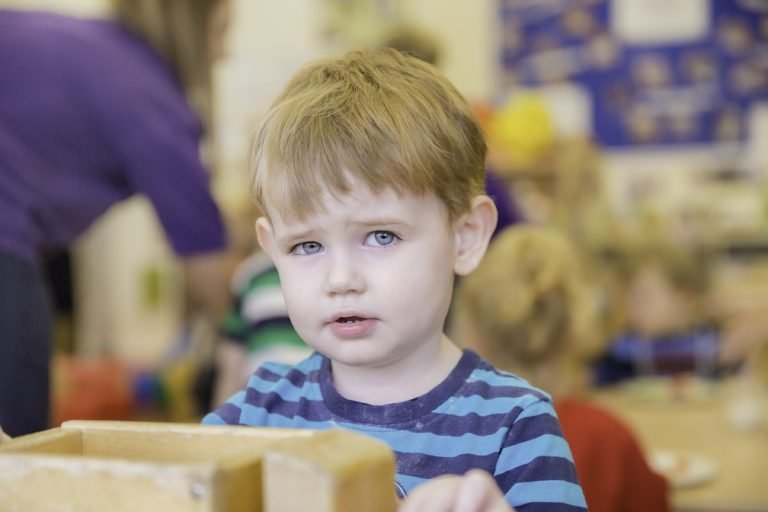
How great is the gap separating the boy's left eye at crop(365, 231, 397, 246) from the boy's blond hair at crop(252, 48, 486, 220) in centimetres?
4

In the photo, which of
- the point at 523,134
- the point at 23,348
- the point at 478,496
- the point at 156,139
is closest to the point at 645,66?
the point at 523,134

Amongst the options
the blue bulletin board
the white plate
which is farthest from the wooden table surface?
the blue bulletin board

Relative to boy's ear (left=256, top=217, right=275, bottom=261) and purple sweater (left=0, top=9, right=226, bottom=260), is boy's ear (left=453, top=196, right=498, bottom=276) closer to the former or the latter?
Result: boy's ear (left=256, top=217, right=275, bottom=261)

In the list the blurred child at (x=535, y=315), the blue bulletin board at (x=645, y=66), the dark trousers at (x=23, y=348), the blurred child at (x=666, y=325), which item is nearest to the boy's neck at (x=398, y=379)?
the dark trousers at (x=23, y=348)

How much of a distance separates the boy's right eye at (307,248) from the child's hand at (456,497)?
1.01ft

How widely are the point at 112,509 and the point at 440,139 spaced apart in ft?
1.46

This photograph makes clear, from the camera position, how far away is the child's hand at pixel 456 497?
0.65 m

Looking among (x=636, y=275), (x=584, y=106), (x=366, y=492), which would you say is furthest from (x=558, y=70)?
(x=366, y=492)

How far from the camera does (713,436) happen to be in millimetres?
2148

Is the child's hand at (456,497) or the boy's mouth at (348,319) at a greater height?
the boy's mouth at (348,319)

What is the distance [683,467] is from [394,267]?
1.11 metres

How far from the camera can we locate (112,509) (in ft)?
2.00

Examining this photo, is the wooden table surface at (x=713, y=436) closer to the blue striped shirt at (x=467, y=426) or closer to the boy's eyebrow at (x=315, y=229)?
the blue striped shirt at (x=467, y=426)

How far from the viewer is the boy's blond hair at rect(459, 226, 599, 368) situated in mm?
1774
